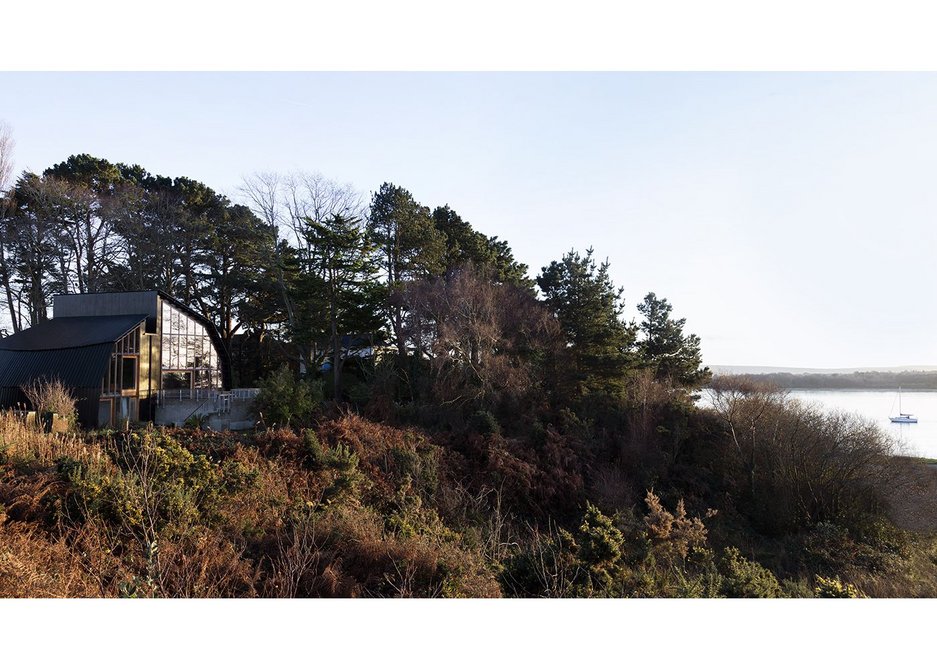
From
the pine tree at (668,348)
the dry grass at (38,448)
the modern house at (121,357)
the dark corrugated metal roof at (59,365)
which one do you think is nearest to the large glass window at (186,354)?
the modern house at (121,357)

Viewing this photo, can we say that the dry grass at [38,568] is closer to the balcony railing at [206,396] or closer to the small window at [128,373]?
the balcony railing at [206,396]

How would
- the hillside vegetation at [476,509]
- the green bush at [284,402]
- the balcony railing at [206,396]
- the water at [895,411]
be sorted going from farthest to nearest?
the balcony railing at [206,396]
the green bush at [284,402]
the water at [895,411]
the hillside vegetation at [476,509]

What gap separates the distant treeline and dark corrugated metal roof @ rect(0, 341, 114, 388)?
20138mm

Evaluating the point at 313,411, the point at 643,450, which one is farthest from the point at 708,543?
the point at 313,411

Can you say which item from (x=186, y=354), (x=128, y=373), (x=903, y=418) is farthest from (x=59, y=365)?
(x=903, y=418)

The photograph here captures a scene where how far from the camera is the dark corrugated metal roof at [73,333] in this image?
13.7m

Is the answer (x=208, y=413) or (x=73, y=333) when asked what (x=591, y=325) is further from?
(x=73, y=333)

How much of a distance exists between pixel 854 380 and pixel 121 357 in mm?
21366

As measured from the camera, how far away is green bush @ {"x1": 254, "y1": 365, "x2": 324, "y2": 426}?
12.5 meters

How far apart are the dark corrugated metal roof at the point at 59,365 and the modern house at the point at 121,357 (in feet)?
0.08

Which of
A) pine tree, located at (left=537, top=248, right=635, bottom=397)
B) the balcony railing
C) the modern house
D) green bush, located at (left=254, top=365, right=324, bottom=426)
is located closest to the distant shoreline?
pine tree, located at (left=537, top=248, right=635, bottom=397)

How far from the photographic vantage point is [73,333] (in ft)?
47.1

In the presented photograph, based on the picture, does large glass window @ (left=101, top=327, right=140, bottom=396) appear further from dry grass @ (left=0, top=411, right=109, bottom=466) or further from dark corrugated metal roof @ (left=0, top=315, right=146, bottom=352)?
dry grass @ (left=0, top=411, right=109, bottom=466)
